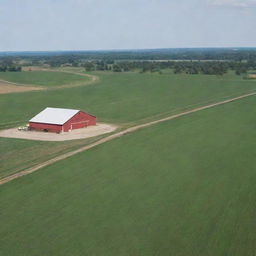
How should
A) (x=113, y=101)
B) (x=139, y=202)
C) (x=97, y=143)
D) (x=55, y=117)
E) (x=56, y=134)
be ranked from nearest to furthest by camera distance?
(x=139, y=202), (x=97, y=143), (x=56, y=134), (x=55, y=117), (x=113, y=101)

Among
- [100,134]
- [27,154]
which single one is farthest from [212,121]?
[27,154]

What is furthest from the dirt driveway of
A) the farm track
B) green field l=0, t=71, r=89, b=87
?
green field l=0, t=71, r=89, b=87

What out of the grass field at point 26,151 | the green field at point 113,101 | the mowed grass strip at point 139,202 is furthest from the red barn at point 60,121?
the mowed grass strip at point 139,202

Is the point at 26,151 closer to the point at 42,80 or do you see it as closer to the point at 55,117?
the point at 55,117

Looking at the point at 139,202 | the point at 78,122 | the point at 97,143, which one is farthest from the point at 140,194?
the point at 78,122

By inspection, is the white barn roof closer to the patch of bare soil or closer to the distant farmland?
the distant farmland

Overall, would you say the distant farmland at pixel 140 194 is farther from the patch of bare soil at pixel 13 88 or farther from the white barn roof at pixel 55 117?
the patch of bare soil at pixel 13 88
